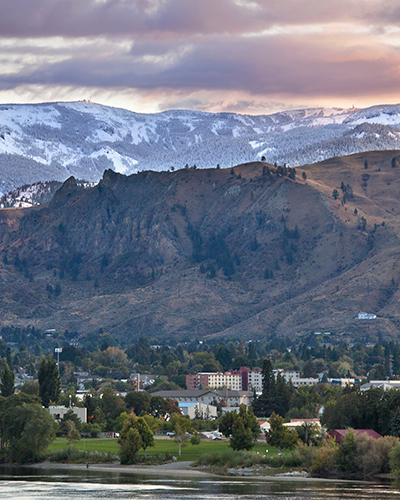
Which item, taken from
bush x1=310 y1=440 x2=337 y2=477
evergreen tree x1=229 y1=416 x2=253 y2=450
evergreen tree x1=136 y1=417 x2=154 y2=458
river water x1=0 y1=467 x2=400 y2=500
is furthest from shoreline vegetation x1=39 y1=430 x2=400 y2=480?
river water x1=0 y1=467 x2=400 y2=500

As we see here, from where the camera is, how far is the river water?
116562mm

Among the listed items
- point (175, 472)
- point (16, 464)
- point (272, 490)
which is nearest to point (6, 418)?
point (16, 464)

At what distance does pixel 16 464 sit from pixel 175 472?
26.6 meters

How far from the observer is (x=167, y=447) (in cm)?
16025

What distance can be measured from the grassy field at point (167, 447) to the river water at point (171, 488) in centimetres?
1640

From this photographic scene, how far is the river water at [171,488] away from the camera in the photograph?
11656 centimetres

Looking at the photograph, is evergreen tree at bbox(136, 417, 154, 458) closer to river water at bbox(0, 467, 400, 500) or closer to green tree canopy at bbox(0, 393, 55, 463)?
river water at bbox(0, 467, 400, 500)

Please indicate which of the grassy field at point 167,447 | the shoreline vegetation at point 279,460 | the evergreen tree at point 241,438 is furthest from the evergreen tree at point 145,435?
the evergreen tree at point 241,438

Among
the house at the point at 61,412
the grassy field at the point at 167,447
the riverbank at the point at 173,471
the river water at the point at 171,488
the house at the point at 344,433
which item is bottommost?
the river water at the point at 171,488

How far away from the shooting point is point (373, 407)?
152 metres

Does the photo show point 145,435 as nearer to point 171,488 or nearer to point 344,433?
point 171,488

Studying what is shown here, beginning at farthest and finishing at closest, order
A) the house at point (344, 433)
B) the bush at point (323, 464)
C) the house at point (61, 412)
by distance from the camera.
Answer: the house at point (61, 412) < the house at point (344, 433) < the bush at point (323, 464)

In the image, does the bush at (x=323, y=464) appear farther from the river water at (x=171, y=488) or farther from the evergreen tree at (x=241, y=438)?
the evergreen tree at (x=241, y=438)

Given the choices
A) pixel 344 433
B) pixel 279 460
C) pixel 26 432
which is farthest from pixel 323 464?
pixel 26 432
